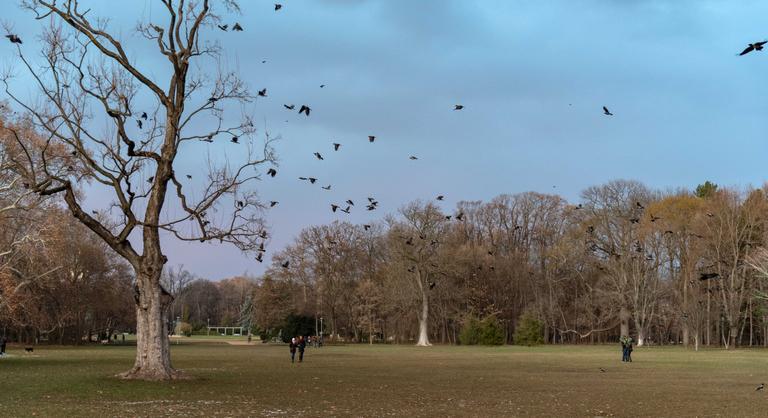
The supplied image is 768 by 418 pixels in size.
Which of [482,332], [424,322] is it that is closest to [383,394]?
[482,332]

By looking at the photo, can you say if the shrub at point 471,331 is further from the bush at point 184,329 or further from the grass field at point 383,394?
the bush at point 184,329

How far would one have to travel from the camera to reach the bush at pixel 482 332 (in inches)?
3184

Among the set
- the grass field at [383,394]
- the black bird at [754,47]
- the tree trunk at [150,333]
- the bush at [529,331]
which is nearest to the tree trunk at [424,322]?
the bush at [529,331]

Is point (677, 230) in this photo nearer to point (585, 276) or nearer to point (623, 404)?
point (585, 276)

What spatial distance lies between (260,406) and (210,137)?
13.8 metres

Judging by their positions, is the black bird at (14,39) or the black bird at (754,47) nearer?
the black bird at (754,47)

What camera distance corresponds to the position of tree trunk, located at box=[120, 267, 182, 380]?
26094 mm

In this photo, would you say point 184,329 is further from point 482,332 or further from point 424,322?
point 482,332

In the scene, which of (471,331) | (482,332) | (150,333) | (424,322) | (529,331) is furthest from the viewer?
(424,322)

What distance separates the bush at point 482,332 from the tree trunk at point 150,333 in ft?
188

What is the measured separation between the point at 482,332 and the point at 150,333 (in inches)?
2319

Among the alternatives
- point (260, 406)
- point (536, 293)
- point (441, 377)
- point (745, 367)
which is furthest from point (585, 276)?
point (260, 406)

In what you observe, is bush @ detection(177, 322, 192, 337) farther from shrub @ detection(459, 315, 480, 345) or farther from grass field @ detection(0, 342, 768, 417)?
grass field @ detection(0, 342, 768, 417)

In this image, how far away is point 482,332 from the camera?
81.1 m
